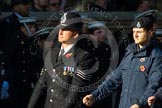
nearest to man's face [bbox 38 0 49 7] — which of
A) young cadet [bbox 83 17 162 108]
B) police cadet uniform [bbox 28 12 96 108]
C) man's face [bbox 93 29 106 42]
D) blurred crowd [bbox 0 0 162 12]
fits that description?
blurred crowd [bbox 0 0 162 12]

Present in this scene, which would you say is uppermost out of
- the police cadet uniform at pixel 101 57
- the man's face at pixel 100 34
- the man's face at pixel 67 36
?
the man's face at pixel 67 36

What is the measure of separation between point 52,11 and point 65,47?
3.10 metres

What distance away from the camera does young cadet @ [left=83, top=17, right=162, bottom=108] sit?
722 centimetres

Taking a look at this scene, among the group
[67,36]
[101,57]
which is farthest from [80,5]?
[67,36]

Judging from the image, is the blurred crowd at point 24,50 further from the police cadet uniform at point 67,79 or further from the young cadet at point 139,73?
the young cadet at point 139,73

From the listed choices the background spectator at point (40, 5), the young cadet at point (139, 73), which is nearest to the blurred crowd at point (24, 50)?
the background spectator at point (40, 5)

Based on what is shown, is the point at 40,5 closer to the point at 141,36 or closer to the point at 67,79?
the point at 67,79

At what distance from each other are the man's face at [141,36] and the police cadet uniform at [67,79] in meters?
0.66

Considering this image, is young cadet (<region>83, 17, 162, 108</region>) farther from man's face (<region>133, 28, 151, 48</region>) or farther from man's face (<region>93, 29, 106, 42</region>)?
man's face (<region>93, 29, 106, 42</region>)

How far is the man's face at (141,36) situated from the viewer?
24.4 ft

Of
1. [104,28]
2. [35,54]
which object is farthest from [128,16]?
[35,54]

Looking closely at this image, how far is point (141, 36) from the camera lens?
→ 748 centimetres

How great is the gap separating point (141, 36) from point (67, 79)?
100 cm

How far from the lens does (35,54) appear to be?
959cm
